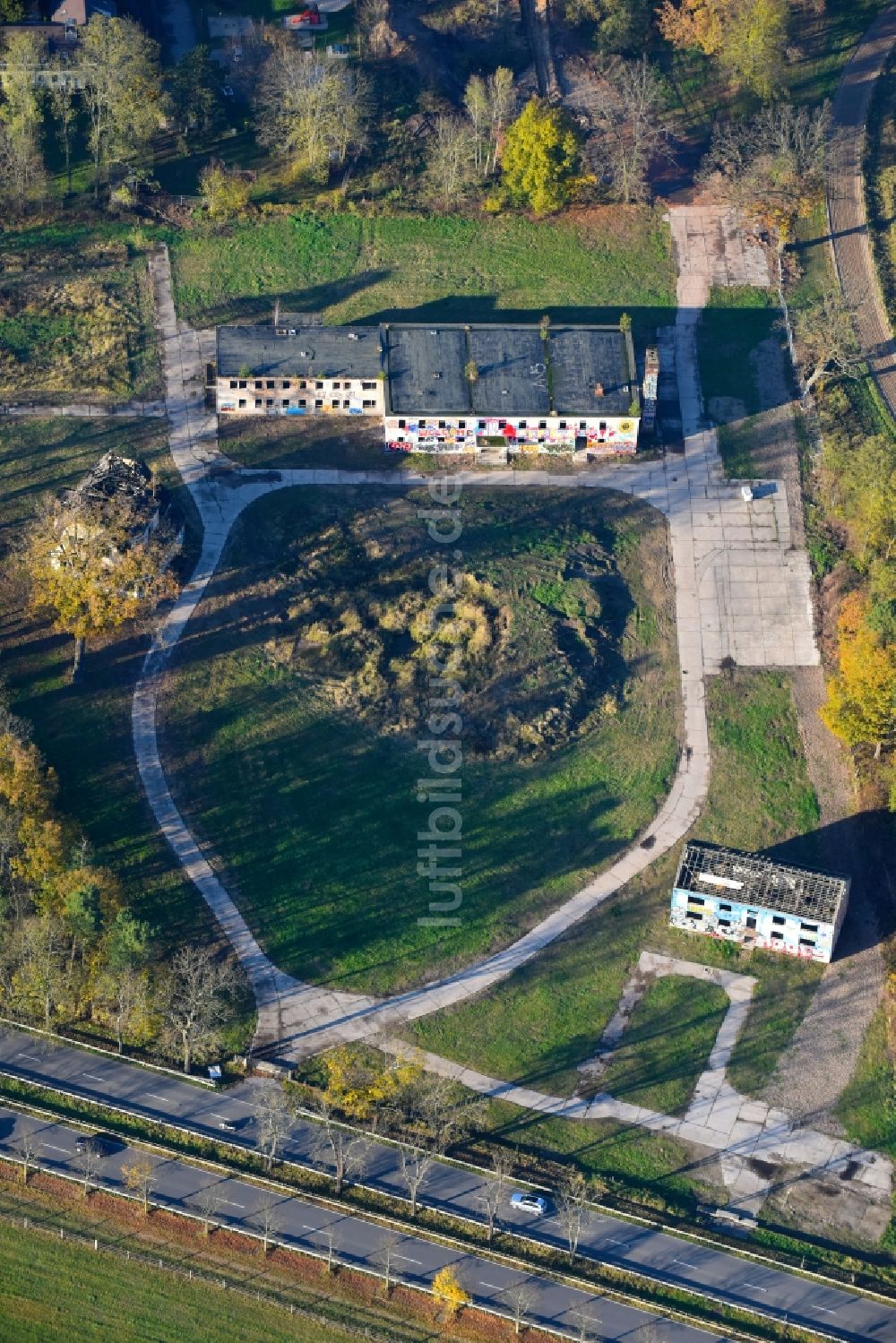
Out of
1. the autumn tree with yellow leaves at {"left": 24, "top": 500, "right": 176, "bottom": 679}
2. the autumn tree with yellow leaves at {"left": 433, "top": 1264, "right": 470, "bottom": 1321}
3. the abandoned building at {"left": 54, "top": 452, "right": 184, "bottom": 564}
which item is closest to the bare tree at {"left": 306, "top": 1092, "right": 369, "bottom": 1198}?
the autumn tree with yellow leaves at {"left": 433, "top": 1264, "right": 470, "bottom": 1321}

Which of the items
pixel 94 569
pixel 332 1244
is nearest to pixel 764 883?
pixel 332 1244

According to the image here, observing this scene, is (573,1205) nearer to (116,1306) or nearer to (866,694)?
(116,1306)

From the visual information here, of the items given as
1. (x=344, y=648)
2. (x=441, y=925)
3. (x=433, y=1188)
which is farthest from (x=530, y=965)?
(x=344, y=648)

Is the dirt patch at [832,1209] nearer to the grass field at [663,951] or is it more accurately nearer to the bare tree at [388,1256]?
the grass field at [663,951]

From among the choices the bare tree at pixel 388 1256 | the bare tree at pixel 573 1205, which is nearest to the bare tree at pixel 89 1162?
the bare tree at pixel 388 1256

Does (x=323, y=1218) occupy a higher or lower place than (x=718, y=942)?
lower

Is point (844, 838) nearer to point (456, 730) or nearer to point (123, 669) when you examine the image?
point (456, 730)
